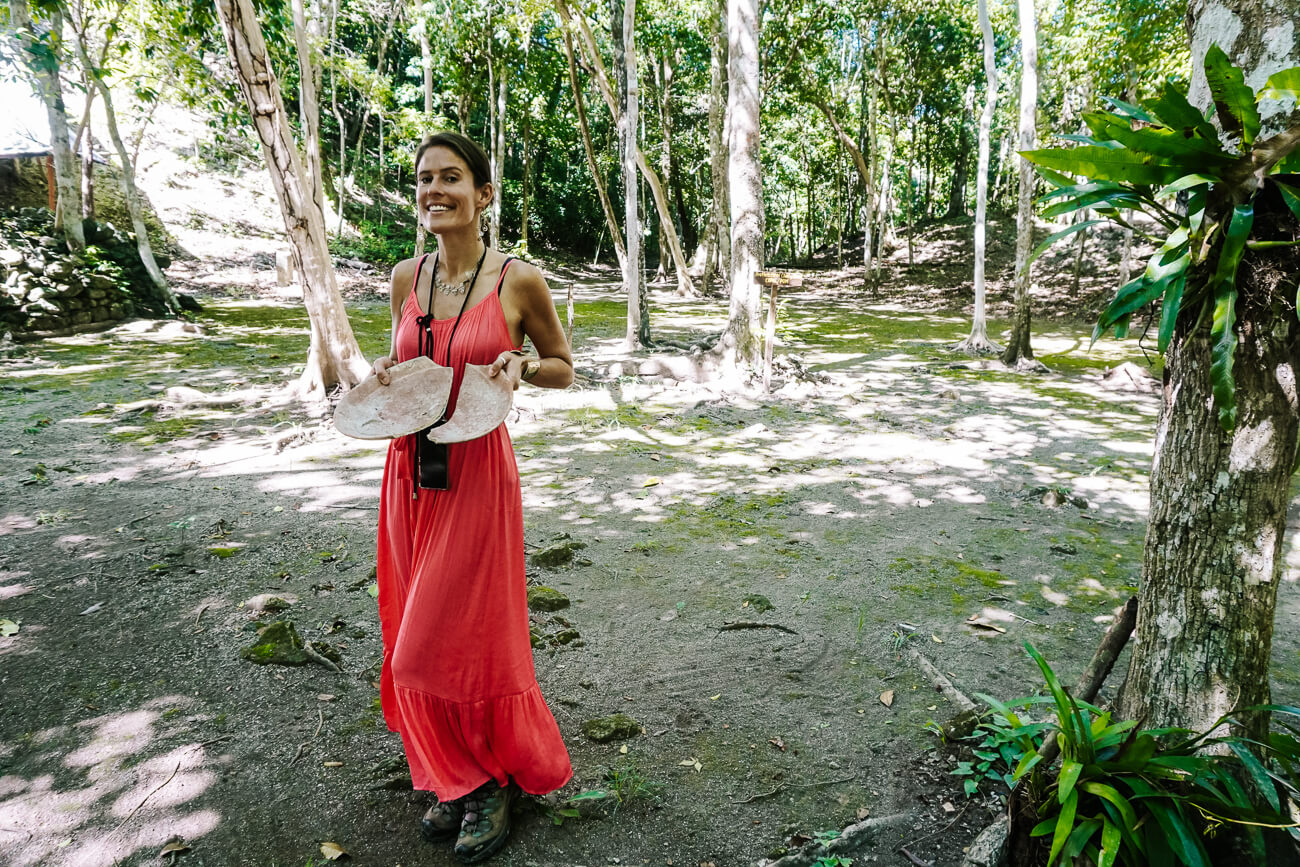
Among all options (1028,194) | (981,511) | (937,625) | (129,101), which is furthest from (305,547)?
(129,101)

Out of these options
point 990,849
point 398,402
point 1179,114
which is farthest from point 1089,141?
point 398,402

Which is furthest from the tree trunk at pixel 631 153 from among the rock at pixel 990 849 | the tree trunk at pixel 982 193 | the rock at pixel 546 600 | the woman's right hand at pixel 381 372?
the rock at pixel 990 849

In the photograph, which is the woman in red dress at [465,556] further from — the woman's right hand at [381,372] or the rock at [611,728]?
the rock at [611,728]

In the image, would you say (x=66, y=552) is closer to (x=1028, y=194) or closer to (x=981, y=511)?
(x=981, y=511)

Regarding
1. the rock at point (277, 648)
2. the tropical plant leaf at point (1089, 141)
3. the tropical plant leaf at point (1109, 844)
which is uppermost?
the tropical plant leaf at point (1089, 141)

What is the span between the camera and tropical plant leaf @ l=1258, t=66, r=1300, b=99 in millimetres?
1547

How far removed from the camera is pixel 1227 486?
186 centimetres

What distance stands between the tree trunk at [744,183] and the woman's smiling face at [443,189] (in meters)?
6.67

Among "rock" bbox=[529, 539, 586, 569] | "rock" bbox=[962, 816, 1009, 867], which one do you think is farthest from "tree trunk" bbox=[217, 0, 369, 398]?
"rock" bbox=[962, 816, 1009, 867]

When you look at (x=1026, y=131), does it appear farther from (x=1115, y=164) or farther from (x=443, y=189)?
(x=443, y=189)

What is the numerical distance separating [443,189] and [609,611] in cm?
234

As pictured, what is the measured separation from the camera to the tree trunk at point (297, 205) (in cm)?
658

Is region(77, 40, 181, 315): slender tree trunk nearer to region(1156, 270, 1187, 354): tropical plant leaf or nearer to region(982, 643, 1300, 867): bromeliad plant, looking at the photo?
region(1156, 270, 1187, 354): tropical plant leaf

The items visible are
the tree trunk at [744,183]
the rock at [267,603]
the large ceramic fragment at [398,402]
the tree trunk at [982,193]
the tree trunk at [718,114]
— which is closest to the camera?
the large ceramic fragment at [398,402]
